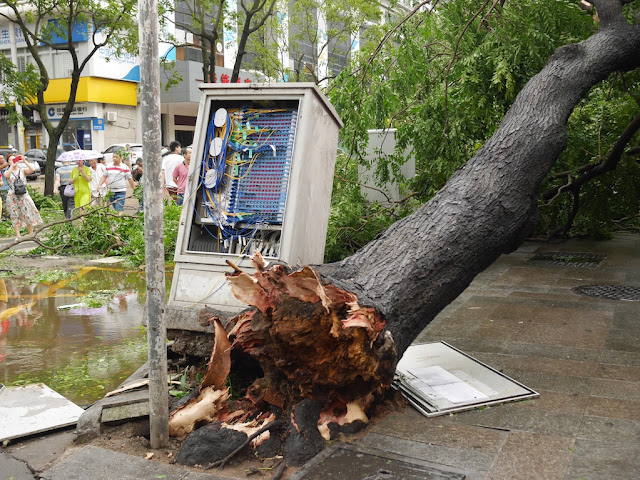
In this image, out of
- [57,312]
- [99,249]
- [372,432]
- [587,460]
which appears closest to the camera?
[587,460]

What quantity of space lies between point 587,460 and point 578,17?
20.4 feet

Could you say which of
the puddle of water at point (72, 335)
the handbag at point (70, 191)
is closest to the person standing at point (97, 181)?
the handbag at point (70, 191)

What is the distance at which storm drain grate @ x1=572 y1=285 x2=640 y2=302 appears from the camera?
730 centimetres

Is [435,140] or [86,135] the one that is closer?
[435,140]

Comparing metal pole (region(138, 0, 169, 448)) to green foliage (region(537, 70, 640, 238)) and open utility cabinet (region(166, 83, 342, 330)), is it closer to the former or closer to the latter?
open utility cabinet (region(166, 83, 342, 330))

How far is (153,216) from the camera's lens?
3.75 metres

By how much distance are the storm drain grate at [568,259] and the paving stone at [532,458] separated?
6.10 m

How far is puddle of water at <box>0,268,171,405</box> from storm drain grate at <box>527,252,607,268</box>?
536cm

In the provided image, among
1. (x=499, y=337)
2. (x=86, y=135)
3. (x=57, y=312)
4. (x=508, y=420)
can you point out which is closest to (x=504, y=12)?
(x=499, y=337)

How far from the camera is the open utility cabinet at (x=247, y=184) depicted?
4988mm

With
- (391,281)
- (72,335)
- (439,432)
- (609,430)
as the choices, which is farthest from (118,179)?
(609,430)

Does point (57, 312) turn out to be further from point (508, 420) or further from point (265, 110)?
point (508, 420)

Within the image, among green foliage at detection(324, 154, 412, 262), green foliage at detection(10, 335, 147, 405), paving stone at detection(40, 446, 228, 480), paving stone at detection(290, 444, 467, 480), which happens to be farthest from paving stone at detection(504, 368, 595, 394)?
green foliage at detection(324, 154, 412, 262)

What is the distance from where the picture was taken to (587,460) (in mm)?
3482
